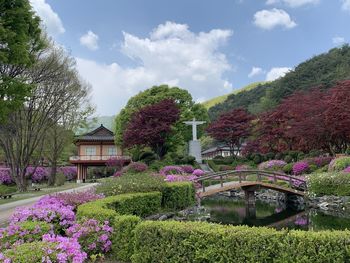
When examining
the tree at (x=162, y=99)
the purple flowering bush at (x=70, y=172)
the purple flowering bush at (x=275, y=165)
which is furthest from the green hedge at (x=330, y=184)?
the purple flowering bush at (x=70, y=172)

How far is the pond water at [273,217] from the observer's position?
13.3m

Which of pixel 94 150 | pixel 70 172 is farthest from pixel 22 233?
pixel 70 172

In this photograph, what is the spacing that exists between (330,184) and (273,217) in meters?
3.84

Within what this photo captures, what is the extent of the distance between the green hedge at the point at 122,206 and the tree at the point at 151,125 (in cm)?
1877

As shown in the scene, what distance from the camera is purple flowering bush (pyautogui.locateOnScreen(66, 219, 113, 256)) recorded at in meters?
6.59

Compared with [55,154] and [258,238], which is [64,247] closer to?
[258,238]

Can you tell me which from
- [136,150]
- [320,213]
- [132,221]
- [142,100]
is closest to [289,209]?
[320,213]

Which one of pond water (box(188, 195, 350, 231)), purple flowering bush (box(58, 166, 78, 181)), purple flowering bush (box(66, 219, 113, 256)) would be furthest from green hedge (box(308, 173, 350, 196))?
purple flowering bush (box(58, 166, 78, 181))

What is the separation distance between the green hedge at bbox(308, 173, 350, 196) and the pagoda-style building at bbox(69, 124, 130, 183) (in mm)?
26706

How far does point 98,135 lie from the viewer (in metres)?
44.4

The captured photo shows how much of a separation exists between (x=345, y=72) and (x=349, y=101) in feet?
81.9

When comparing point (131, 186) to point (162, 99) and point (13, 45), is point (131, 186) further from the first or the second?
point (162, 99)

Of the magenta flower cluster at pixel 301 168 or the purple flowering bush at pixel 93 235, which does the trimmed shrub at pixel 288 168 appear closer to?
the magenta flower cluster at pixel 301 168

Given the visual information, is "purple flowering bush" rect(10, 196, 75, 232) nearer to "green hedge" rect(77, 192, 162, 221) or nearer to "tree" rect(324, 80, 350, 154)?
"green hedge" rect(77, 192, 162, 221)
